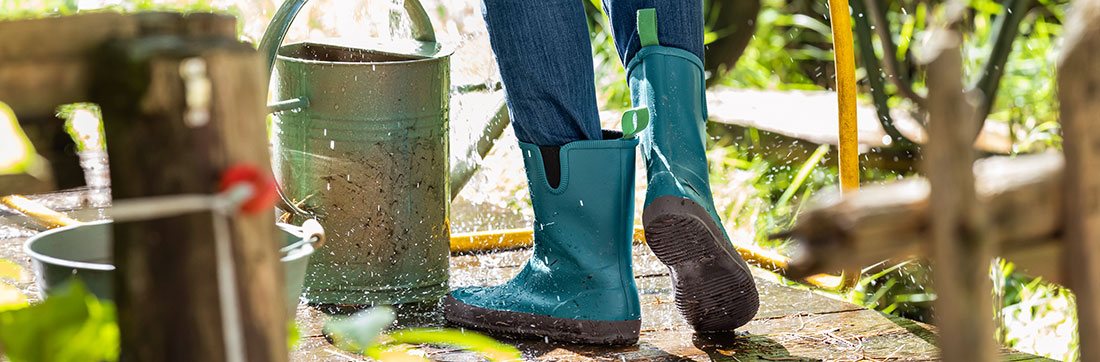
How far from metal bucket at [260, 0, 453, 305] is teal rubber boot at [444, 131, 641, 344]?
0.94 ft

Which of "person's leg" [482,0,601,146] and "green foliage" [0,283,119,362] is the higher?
"person's leg" [482,0,601,146]

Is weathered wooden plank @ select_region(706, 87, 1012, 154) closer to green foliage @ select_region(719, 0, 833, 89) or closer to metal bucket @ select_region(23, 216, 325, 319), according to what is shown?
green foliage @ select_region(719, 0, 833, 89)

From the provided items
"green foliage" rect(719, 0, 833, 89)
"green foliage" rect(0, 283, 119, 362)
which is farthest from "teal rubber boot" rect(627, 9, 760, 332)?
"green foliage" rect(719, 0, 833, 89)

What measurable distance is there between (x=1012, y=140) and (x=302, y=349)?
7.25ft

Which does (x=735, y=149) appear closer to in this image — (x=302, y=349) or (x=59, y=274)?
(x=302, y=349)

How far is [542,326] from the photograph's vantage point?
62.7 inches

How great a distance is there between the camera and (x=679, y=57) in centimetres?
160

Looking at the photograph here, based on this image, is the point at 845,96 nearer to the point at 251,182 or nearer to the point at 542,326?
the point at 542,326

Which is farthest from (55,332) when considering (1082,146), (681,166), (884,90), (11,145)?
(884,90)

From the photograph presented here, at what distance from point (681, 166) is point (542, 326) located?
0.30m

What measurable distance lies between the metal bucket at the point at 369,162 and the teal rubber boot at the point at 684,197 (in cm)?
38

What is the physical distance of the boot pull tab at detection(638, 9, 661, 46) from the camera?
5.21 ft

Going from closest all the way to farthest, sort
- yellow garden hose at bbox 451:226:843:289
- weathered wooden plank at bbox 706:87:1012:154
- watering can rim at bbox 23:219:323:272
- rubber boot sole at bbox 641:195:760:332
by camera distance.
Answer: watering can rim at bbox 23:219:323:272 < rubber boot sole at bbox 641:195:760:332 < yellow garden hose at bbox 451:226:843:289 < weathered wooden plank at bbox 706:87:1012:154

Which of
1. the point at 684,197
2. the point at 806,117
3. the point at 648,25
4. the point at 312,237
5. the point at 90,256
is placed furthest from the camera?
the point at 806,117
